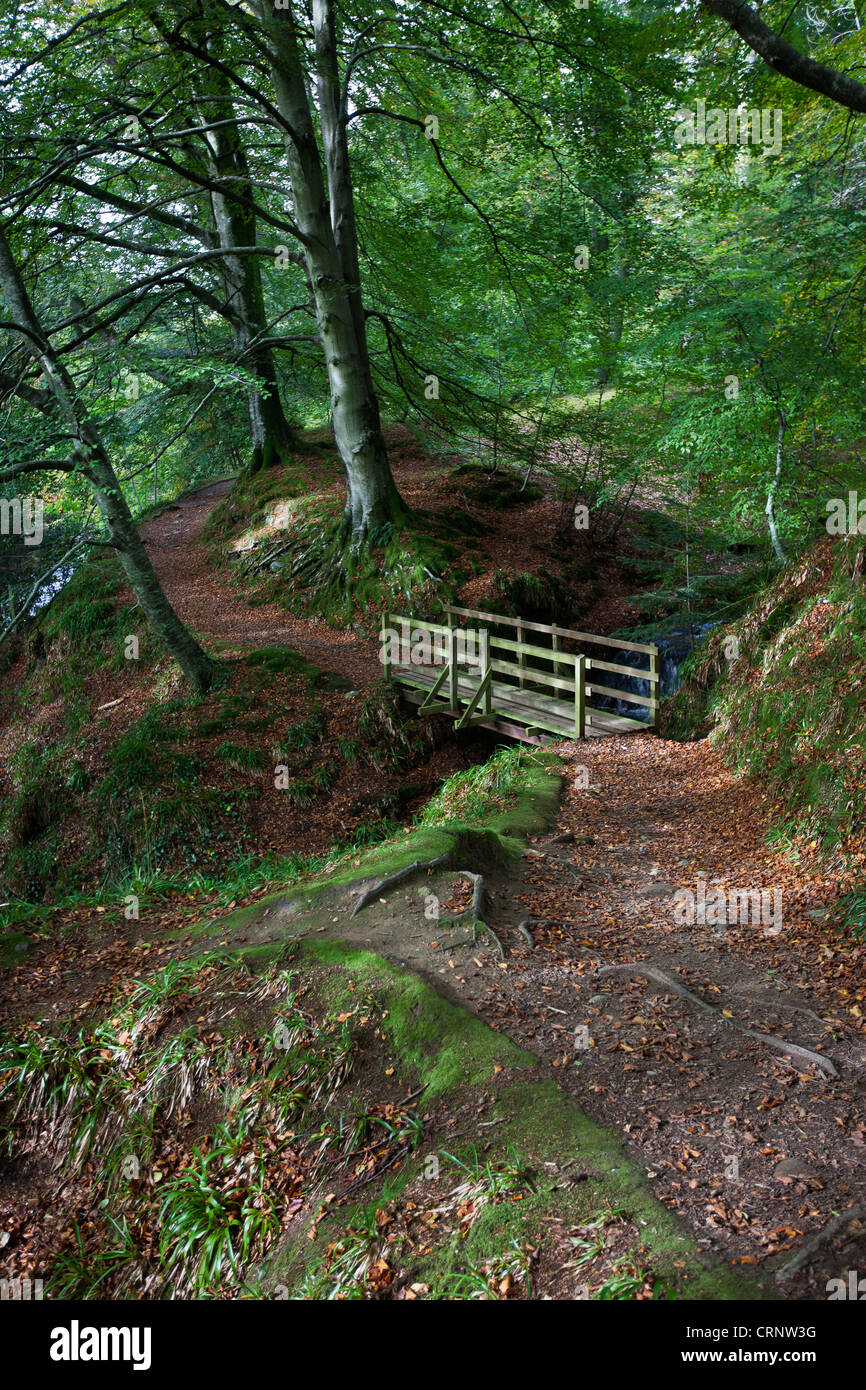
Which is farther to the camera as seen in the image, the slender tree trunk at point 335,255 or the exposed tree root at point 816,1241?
the slender tree trunk at point 335,255

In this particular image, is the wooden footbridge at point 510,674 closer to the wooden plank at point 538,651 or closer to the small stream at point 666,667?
the wooden plank at point 538,651

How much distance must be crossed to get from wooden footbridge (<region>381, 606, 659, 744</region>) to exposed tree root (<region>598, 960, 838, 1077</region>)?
4.85 metres

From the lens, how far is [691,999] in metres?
4.49

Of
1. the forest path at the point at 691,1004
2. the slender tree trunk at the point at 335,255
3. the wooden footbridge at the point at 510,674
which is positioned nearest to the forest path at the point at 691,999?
the forest path at the point at 691,1004

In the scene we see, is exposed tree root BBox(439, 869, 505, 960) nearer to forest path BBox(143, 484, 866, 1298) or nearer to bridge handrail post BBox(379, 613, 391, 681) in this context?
forest path BBox(143, 484, 866, 1298)

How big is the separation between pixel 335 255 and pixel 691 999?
468 inches

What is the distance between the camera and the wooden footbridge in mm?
9977

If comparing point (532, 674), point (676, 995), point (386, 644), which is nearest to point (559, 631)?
point (532, 674)

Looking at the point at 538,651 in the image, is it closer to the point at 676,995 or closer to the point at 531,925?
the point at 531,925

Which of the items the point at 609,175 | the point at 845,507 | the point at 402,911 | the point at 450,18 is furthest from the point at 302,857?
the point at 450,18

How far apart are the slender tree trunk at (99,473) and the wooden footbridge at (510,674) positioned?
9.30 feet

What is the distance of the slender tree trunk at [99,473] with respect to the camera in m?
9.20

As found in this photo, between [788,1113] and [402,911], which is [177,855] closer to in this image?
[402,911]

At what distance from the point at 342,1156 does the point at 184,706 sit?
8.29 m
